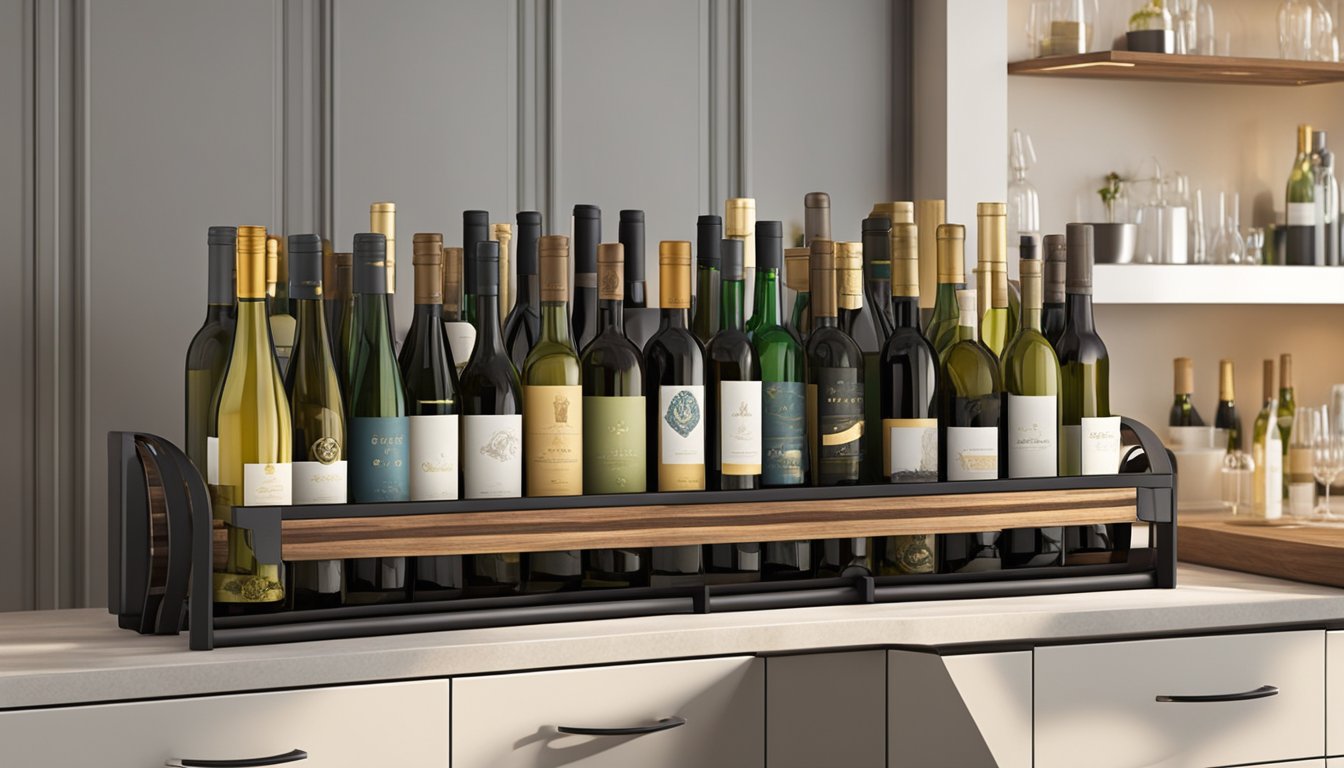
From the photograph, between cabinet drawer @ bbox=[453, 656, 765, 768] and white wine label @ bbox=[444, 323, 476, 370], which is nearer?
cabinet drawer @ bbox=[453, 656, 765, 768]

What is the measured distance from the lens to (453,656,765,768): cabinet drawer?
3.96 feet

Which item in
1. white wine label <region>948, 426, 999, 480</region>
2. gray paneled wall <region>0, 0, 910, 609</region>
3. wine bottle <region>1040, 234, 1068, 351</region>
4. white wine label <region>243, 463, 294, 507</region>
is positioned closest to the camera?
white wine label <region>243, 463, 294, 507</region>

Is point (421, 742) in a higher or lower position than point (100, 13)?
lower

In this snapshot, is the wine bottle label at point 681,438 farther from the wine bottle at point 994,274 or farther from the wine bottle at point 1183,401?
the wine bottle at point 1183,401

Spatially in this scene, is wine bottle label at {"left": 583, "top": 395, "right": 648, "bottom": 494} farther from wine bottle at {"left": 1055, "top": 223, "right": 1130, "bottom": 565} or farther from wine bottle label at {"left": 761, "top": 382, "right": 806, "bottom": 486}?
wine bottle at {"left": 1055, "top": 223, "right": 1130, "bottom": 565}

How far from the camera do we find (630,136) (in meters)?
2.08

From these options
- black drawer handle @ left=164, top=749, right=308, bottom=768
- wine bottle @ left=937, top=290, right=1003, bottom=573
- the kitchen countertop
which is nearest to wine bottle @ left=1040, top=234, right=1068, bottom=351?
wine bottle @ left=937, top=290, right=1003, bottom=573

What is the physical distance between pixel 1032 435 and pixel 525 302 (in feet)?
1.78

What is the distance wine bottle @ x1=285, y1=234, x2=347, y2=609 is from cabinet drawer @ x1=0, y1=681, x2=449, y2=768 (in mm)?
112

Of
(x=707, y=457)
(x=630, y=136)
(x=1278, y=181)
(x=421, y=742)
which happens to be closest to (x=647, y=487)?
(x=707, y=457)

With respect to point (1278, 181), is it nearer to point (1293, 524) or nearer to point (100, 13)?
point (1293, 524)

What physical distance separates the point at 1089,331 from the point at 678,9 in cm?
88

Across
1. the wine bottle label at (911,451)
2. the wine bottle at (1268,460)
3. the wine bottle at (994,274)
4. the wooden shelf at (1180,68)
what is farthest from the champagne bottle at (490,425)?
the wine bottle at (1268,460)

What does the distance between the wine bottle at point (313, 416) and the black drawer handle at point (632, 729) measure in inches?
9.2
